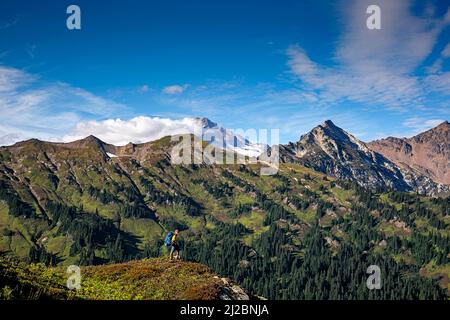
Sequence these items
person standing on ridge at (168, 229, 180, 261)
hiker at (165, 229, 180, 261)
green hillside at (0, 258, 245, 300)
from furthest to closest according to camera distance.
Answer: hiker at (165, 229, 180, 261), person standing on ridge at (168, 229, 180, 261), green hillside at (0, 258, 245, 300)

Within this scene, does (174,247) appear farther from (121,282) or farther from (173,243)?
(121,282)

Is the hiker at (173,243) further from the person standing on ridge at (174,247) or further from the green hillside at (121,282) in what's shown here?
the green hillside at (121,282)

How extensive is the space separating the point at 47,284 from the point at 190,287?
13220 mm

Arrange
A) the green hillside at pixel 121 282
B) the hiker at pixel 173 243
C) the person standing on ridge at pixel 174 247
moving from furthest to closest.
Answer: the hiker at pixel 173 243
the person standing on ridge at pixel 174 247
the green hillside at pixel 121 282

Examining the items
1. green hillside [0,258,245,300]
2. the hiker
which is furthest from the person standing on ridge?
green hillside [0,258,245,300]

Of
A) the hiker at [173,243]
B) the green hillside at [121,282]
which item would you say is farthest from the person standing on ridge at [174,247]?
the green hillside at [121,282]

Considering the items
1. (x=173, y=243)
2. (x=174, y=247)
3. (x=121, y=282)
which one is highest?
(x=173, y=243)

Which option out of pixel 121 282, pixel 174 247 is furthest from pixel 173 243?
pixel 121 282

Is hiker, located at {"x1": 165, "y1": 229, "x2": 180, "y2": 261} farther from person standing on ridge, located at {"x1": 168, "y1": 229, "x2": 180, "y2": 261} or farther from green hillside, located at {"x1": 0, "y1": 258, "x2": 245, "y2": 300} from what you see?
A: green hillside, located at {"x1": 0, "y1": 258, "x2": 245, "y2": 300}

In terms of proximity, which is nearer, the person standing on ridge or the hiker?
the person standing on ridge

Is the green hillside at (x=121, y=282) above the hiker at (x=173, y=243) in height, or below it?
below

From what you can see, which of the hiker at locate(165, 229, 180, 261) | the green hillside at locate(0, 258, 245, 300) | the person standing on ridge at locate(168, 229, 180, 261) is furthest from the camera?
the hiker at locate(165, 229, 180, 261)

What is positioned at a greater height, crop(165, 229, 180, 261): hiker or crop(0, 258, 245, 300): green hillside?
crop(165, 229, 180, 261): hiker
